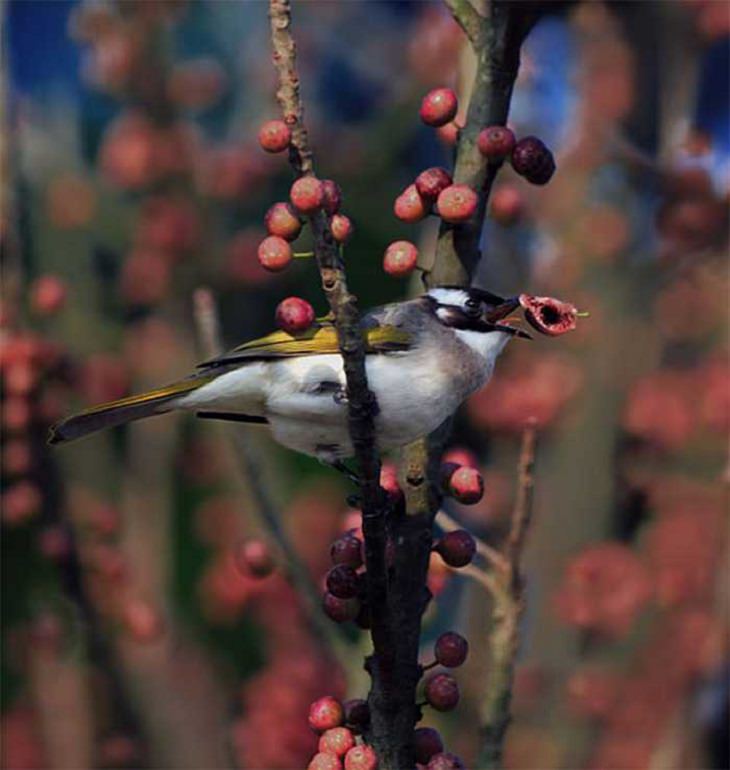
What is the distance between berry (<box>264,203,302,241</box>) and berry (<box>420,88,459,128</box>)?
0.47 meters

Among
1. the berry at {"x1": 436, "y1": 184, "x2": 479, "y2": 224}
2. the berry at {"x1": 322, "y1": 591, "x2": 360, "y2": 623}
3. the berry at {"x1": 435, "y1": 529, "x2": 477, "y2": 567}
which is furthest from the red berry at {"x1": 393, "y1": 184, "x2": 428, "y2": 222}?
the berry at {"x1": 322, "y1": 591, "x2": 360, "y2": 623}

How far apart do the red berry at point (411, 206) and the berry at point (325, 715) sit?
96 cm

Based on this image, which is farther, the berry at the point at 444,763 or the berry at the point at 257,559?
the berry at the point at 257,559

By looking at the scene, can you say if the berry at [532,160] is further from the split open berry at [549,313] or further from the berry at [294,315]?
the berry at [294,315]

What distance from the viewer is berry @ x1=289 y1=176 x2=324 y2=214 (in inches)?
77.1

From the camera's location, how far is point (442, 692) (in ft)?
7.97

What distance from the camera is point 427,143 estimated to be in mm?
7434

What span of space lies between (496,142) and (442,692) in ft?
3.44

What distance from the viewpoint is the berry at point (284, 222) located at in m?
2.34

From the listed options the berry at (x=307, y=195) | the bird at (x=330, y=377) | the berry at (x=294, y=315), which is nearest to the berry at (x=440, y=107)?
the bird at (x=330, y=377)

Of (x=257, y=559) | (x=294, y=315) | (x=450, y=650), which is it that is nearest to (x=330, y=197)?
(x=294, y=315)

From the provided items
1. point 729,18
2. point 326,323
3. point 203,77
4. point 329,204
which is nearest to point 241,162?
point 203,77

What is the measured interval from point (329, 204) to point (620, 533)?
3.57 m

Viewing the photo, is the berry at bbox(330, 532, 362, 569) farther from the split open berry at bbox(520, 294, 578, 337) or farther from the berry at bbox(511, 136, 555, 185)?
the berry at bbox(511, 136, 555, 185)
